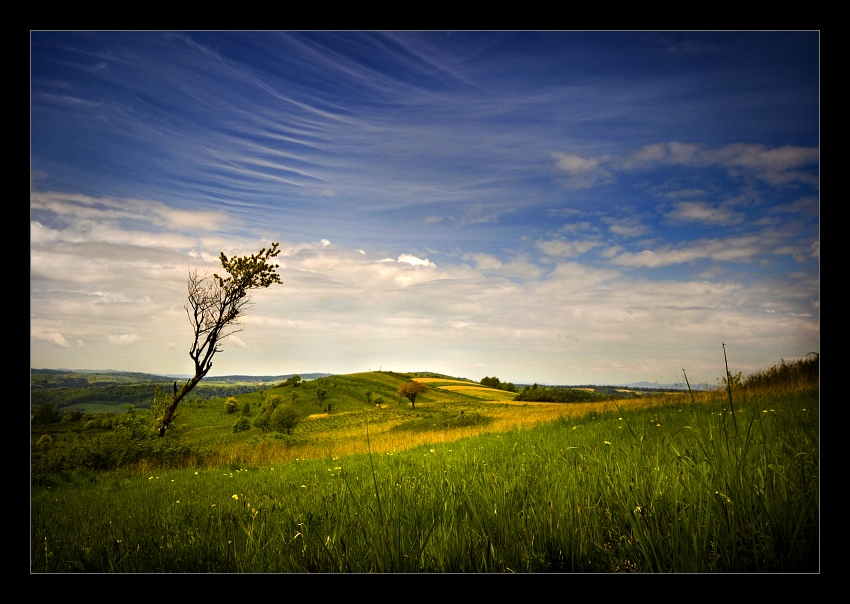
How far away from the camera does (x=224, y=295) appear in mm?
5723

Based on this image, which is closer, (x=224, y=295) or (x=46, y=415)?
(x=46, y=415)

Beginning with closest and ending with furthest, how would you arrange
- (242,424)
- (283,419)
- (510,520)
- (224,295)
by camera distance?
1. (510,520)
2. (224,295)
3. (242,424)
4. (283,419)

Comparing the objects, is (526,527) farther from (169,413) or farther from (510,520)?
(169,413)

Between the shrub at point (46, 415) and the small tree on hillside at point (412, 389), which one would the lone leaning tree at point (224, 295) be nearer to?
the shrub at point (46, 415)

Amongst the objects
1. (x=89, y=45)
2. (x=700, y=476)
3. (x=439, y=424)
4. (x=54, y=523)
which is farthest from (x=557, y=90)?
(x=439, y=424)

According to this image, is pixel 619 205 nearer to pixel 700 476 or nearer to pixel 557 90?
pixel 557 90

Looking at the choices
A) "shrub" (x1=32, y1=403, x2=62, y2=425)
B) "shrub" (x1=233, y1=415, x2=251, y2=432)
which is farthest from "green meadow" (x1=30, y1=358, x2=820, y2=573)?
"shrub" (x1=233, y1=415, x2=251, y2=432)

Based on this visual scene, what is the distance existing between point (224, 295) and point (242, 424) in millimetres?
10298

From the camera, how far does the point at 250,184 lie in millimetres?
4914

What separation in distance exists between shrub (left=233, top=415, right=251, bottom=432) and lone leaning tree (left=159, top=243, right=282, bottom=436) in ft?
30.0

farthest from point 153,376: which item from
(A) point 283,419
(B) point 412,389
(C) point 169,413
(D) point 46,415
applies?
(B) point 412,389

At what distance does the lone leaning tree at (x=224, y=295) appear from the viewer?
5.39m

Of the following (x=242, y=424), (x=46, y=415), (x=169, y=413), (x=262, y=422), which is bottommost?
(x=262, y=422)

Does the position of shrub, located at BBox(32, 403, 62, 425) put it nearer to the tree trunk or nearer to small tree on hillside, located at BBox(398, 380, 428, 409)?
the tree trunk
